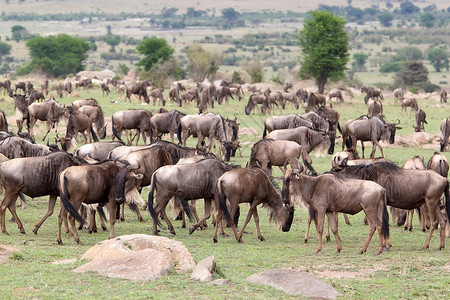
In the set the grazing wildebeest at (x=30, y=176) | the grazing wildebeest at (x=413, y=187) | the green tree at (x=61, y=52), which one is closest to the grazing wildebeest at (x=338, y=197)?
the grazing wildebeest at (x=413, y=187)

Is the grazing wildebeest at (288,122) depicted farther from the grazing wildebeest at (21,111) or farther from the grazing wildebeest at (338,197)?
the grazing wildebeest at (338,197)

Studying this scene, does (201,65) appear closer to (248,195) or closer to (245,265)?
(248,195)

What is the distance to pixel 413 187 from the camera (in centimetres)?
1239

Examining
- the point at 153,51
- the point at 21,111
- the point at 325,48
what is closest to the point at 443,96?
the point at 325,48

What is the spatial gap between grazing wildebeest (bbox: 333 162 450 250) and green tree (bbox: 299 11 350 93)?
4352cm

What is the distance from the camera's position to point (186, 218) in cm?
1507

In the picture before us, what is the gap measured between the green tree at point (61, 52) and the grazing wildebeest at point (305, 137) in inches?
2232

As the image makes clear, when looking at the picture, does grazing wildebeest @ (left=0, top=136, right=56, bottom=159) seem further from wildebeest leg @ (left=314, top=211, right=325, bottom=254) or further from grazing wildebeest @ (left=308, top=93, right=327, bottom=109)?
grazing wildebeest @ (left=308, top=93, right=327, bottom=109)

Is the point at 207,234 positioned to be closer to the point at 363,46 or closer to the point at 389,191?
the point at 389,191

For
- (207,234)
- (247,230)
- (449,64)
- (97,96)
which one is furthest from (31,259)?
(449,64)

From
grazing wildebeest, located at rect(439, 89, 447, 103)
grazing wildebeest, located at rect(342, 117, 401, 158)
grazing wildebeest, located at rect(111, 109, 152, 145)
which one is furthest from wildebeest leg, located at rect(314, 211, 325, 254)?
grazing wildebeest, located at rect(439, 89, 447, 103)

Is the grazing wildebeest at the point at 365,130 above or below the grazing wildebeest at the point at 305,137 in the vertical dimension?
below

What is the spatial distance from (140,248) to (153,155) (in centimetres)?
423

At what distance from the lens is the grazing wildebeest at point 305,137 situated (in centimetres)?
2034
